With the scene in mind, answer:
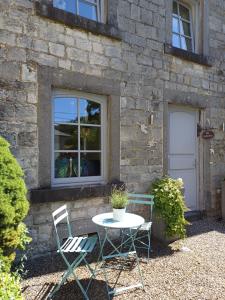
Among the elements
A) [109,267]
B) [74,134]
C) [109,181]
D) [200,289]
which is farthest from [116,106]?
[200,289]

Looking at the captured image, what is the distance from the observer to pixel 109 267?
3869mm

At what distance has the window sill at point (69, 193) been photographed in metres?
4.07

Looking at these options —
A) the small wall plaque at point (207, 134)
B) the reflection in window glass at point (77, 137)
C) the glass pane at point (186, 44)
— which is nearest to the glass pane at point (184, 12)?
the glass pane at point (186, 44)

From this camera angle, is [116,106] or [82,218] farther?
[116,106]

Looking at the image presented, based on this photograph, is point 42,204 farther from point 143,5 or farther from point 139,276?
point 143,5

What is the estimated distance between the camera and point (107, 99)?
16.5ft

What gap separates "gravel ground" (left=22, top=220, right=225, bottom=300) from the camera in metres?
3.23

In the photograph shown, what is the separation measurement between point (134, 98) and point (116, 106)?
1.39ft

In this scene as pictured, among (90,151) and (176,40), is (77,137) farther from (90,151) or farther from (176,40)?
(176,40)

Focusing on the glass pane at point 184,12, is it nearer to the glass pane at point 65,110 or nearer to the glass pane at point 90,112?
the glass pane at point 90,112

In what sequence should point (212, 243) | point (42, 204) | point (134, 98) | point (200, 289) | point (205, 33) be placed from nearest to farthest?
point (200, 289) < point (42, 204) < point (212, 243) < point (134, 98) < point (205, 33)

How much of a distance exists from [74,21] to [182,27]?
286cm

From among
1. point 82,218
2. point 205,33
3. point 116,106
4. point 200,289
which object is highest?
point 205,33

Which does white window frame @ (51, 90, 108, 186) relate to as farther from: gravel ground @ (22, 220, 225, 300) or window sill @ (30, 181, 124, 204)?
gravel ground @ (22, 220, 225, 300)
